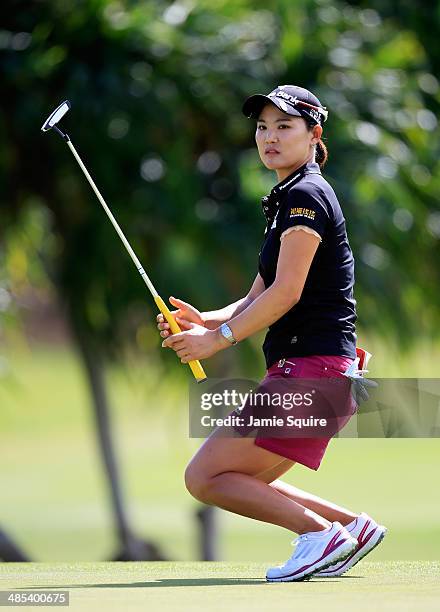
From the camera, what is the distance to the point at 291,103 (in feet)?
19.0

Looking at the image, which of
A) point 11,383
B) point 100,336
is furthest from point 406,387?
point 100,336

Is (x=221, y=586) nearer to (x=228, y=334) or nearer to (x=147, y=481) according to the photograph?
(x=228, y=334)

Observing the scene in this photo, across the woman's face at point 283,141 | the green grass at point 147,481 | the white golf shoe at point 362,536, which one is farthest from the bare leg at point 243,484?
the green grass at point 147,481

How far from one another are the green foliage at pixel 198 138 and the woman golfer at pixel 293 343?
6.72m

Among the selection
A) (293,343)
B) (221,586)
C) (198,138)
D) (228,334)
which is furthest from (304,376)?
(198,138)

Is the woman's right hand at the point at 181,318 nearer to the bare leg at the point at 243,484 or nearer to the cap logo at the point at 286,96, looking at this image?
the bare leg at the point at 243,484

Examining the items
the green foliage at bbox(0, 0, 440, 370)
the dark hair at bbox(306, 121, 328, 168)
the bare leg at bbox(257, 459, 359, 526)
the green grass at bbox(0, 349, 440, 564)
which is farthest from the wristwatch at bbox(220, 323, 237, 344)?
the green grass at bbox(0, 349, 440, 564)

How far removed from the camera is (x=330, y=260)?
5.60 m

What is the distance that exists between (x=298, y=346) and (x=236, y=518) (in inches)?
804

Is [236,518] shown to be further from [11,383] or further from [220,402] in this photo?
[220,402]

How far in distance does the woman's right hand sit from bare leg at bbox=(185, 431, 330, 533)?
0.42m

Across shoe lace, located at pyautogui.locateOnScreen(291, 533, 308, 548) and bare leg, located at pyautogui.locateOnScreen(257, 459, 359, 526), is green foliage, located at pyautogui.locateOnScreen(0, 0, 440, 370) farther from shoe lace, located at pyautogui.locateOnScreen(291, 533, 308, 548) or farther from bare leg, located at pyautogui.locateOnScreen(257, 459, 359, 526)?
shoe lace, located at pyautogui.locateOnScreen(291, 533, 308, 548)

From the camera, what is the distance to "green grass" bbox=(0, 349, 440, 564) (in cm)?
1778

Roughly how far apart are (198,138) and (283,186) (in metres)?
8.10
